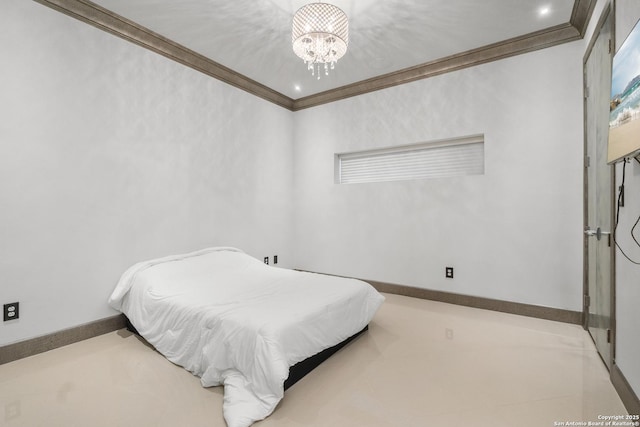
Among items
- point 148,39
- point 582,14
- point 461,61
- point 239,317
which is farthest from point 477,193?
point 148,39

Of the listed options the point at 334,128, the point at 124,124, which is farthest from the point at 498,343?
the point at 124,124

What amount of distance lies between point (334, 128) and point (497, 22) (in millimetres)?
2274

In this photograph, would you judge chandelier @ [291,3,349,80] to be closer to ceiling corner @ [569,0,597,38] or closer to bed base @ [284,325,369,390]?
ceiling corner @ [569,0,597,38]

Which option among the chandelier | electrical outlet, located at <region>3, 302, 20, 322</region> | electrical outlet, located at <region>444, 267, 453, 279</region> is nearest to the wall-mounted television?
the chandelier

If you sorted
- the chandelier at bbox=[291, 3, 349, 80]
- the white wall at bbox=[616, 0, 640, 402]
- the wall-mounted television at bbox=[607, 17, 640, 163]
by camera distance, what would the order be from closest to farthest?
1. the wall-mounted television at bbox=[607, 17, 640, 163]
2. the white wall at bbox=[616, 0, 640, 402]
3. the chandelier at bbox=[291, 3, 349, 80]

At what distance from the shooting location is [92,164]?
266 cm

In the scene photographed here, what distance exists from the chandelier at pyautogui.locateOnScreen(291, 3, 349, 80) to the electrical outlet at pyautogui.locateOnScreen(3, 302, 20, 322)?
2905mm

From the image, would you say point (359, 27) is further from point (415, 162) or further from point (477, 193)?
point (477, 193)

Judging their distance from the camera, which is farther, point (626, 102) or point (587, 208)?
point (587, 208)

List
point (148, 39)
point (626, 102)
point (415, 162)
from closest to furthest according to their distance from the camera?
point (626, 102), point (148, 39), point (415, 162)

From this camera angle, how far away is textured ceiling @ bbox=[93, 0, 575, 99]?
8.52 feet

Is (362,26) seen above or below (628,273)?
above

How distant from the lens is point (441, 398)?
1796 millimetres

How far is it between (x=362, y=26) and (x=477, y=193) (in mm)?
2141
